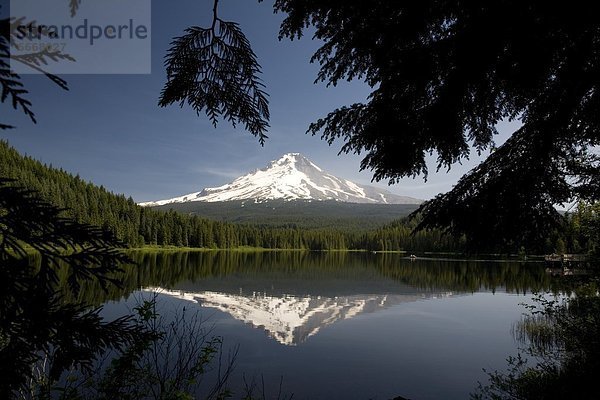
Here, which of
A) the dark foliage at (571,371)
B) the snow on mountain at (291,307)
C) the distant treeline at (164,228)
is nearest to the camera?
the dark foliage at (571,371)

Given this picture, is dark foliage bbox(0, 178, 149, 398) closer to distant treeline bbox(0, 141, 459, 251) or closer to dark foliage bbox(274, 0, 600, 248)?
dark foliage bbox(274, 0, 600, 248)

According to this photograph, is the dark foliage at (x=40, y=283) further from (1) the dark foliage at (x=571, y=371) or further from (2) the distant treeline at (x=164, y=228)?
(2) the distant treeline at (x=164, y=228)

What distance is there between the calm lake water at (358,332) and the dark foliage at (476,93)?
9.33 metres

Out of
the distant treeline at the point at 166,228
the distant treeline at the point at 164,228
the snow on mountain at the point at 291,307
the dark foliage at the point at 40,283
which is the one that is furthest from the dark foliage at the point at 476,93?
the distant treeline at the point at 166,228

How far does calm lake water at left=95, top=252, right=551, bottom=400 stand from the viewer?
515 inches

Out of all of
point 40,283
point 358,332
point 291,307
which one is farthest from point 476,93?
point 291,307

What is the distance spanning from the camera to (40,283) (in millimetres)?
1332

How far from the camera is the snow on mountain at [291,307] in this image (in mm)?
21188

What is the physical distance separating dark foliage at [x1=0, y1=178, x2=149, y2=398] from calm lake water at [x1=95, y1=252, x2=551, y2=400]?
11.9 metres

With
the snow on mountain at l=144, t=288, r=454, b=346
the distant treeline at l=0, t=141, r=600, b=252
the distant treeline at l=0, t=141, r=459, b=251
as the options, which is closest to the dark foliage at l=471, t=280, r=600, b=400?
the snow on mountain at l=144, t=288, r=454, b=346

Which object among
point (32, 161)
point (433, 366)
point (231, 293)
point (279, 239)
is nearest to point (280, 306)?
point (231, 293)

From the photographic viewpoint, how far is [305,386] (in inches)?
492

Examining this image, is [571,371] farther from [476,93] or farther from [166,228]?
[166,228]

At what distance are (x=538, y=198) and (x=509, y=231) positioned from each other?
0.67m
